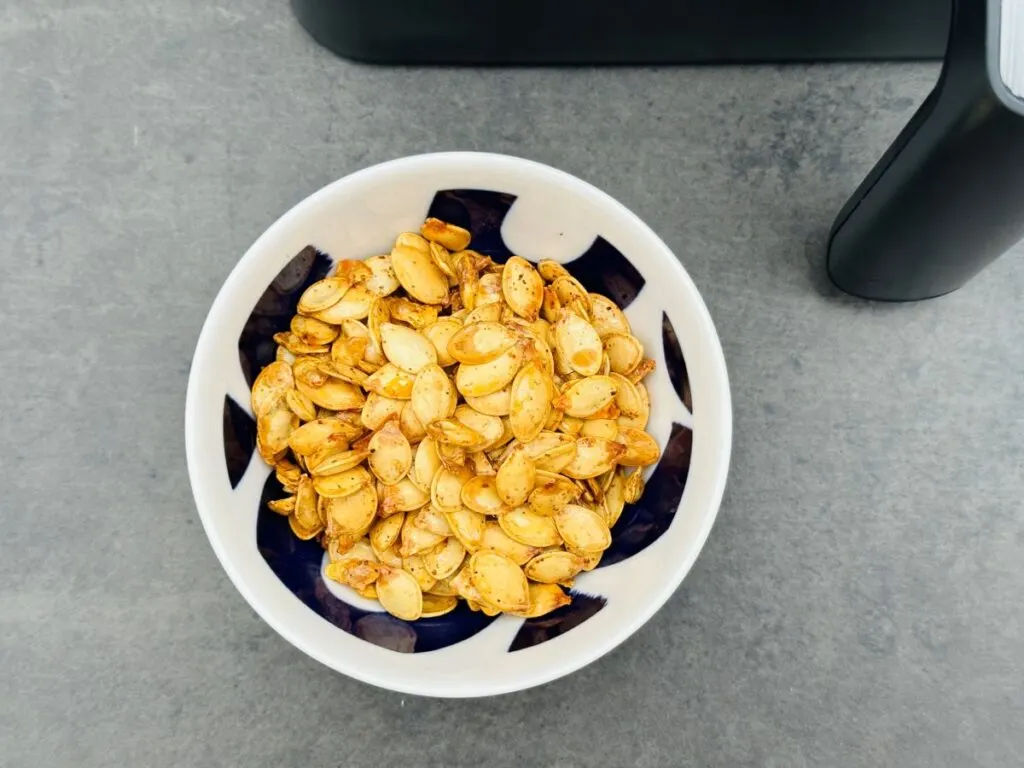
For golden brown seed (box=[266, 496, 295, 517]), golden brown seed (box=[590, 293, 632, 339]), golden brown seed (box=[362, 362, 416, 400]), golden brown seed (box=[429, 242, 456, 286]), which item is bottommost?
golden brown seed (box=[266, 496, 295, 517])

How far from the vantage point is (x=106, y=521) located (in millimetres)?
605

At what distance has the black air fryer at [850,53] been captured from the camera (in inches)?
17.4

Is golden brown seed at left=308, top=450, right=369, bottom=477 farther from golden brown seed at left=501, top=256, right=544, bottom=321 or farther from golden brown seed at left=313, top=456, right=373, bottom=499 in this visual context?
golden brown seed at left=501, top=256, right=544, bottom=321

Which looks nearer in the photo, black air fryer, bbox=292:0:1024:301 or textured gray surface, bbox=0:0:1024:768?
black air fryer, bbox=292:0:1024:301

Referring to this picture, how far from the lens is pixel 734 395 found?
605mm

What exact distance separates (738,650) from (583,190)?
0.32 meters

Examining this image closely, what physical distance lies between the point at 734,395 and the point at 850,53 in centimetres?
A: 24

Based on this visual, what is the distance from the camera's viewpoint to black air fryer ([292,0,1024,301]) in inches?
17.4

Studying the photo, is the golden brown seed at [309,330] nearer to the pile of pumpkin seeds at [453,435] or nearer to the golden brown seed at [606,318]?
the pile of pumpkin seeds at [453,435]

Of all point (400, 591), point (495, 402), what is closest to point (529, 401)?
point (495, 402)

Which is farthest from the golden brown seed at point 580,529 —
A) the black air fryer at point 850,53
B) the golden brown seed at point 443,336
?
the black air fryer at point 850,53

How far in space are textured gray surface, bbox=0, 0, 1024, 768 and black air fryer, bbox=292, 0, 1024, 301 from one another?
0.07 feet

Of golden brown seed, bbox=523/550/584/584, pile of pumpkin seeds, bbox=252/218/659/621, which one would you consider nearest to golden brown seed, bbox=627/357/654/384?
pile of pumpkin seeds, bbox=252/218/659/621

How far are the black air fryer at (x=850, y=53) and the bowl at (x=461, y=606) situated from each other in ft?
0.43
